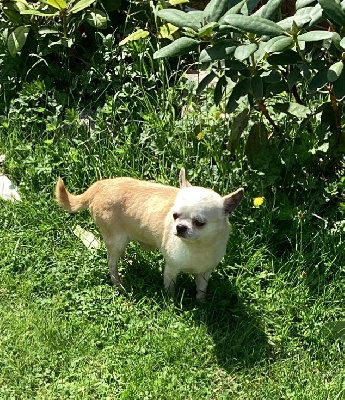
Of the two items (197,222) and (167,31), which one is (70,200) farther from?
(167,31)

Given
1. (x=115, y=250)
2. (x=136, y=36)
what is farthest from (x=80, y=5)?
(x=115, y=250)

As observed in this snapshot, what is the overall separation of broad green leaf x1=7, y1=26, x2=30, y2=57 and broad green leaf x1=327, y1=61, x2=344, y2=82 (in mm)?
2585

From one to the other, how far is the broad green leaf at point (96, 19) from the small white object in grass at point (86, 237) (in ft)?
5.31

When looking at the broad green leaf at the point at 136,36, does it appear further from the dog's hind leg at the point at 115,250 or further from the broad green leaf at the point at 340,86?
the broad green leaf at the point at 340,86

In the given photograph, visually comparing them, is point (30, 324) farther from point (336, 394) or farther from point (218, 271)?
point (336, 394)

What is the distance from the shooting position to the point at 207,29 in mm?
3514

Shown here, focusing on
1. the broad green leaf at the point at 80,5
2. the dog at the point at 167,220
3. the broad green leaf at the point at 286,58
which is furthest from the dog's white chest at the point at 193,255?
the broad green leaf at the point at 80,5

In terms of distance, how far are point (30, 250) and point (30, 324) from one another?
2.25ft

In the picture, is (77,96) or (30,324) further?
(77,96)

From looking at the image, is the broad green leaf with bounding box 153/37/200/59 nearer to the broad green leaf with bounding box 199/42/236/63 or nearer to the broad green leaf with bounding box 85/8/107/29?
the broad green leaf with bounding box 199/42/236/63

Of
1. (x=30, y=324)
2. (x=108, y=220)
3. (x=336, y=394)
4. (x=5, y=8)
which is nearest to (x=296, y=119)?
(x=108, y=220)

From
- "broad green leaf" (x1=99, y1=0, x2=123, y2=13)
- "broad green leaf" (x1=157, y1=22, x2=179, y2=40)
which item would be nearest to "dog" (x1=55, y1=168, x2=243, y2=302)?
"broad green leaf" (x1=157, y1=22, x2=179, y2=40)

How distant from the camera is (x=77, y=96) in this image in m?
5.27

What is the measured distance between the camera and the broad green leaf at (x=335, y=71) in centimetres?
341
